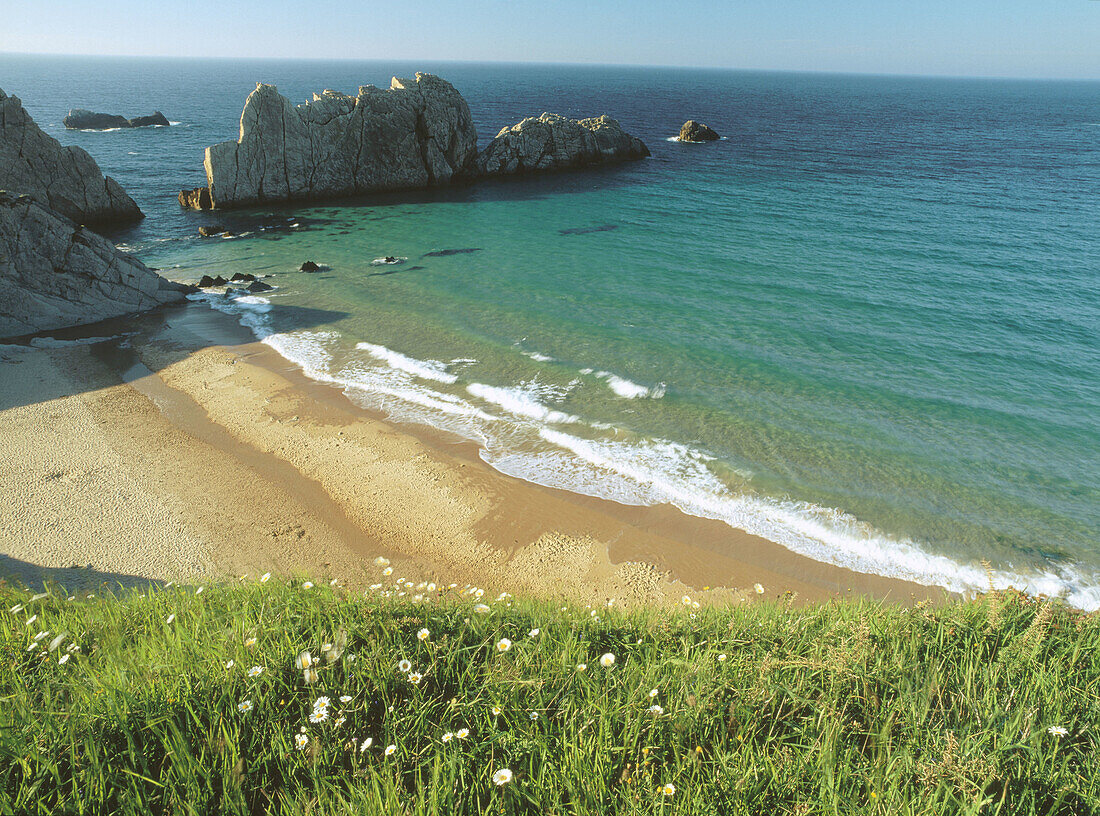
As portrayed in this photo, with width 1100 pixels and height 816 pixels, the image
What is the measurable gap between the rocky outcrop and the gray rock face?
52.4m

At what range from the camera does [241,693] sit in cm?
416

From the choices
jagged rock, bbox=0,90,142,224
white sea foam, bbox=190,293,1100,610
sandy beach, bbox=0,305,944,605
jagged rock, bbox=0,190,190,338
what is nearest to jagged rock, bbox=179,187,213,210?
jagged rock, bbox=0,90,142,224

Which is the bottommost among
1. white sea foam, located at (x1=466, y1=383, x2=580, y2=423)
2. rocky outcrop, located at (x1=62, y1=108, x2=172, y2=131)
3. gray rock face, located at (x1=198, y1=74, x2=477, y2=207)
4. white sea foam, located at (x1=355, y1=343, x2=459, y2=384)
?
white sea foam, located at (x1=466, y1=383, x2=580, y2=423)

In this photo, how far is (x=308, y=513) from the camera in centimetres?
1226

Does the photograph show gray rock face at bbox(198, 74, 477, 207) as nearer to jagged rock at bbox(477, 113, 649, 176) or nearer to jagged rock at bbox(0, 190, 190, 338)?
jagged rock at bbox(477, 113, 649, 176)

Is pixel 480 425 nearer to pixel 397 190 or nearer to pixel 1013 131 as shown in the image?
pixel 397 190

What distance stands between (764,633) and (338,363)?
646 inches

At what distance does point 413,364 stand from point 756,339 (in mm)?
10921

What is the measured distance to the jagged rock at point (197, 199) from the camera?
127ft

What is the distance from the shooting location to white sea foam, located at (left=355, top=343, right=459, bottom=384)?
1797 centimetres

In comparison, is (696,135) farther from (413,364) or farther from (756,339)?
(413,364)

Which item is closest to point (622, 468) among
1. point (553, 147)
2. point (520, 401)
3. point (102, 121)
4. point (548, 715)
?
point (520, 401)

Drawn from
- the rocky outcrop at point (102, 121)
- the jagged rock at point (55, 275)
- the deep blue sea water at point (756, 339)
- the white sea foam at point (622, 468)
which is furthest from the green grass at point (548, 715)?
the rocky outcrop at point (102, 121)

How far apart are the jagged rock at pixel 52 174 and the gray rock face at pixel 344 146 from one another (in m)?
5.19
